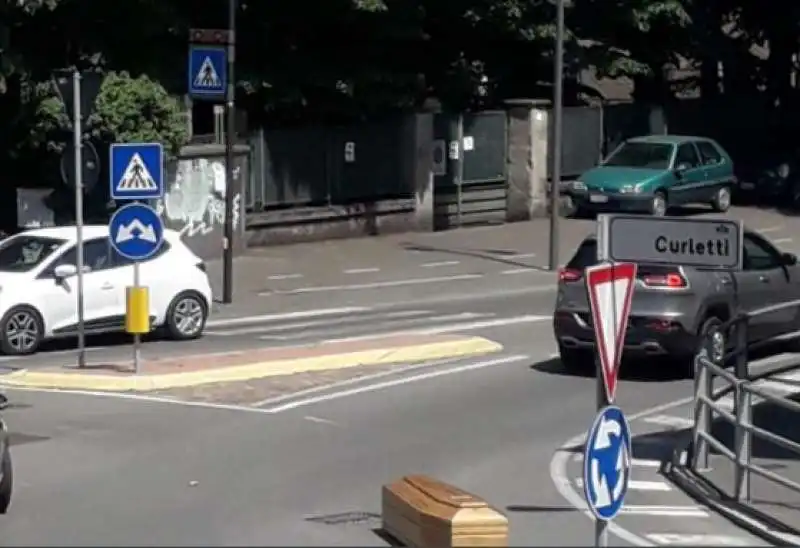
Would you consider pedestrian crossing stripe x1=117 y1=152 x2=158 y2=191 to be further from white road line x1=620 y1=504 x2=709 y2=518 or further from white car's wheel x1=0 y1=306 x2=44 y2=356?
white road line x1=620 y1=504 x2=709 y2=518

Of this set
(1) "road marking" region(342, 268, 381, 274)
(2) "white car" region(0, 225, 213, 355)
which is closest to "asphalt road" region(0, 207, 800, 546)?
Result: (2) "white car" region(0, 225, 213, 355)

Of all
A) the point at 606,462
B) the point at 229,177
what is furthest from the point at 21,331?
the point at 606,462

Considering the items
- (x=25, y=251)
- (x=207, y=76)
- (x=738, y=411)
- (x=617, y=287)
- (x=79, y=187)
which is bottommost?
(x=738, y=411)

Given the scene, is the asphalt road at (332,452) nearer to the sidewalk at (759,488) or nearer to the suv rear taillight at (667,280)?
the sidewalk at (759,488)

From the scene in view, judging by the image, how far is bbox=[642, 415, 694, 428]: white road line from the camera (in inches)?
703

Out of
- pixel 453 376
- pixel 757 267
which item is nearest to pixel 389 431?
pixel 453 376

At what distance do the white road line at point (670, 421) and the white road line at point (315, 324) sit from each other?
754 cm

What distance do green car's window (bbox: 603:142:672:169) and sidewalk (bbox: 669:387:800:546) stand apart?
805 inches

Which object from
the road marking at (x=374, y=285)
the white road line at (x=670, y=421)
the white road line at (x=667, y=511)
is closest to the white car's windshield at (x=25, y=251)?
the road marking at (x=374, y=285)

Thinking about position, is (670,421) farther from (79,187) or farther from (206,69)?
(206,69)

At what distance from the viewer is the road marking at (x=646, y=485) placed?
15.0 metres

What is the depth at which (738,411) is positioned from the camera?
46.8 feet

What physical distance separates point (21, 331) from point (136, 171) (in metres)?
3.00

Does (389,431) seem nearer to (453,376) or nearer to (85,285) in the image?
(453,376)
